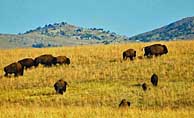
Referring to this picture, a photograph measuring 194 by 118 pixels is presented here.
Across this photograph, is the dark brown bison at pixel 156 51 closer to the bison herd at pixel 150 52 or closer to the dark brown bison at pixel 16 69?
the bison herd at pixel 150 52

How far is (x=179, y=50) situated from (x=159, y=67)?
839 cm

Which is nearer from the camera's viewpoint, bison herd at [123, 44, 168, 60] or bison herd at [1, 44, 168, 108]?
bison herd at [1, 44, 168, 108]

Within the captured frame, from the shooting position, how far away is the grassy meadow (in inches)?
750

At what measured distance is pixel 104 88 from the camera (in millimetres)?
29297

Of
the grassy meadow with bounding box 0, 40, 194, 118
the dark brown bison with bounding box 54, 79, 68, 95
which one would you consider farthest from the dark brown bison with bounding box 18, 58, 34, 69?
the dark brown bison with bounding box 54, 79, 68, 95

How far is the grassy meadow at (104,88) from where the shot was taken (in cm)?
1905

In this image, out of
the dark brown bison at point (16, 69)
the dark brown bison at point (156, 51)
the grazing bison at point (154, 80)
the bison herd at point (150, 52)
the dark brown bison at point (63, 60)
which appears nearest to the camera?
the grazing bison at point (154, 80)

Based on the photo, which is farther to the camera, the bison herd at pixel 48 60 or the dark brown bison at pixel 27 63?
the dark brown bison at pixel 27 63

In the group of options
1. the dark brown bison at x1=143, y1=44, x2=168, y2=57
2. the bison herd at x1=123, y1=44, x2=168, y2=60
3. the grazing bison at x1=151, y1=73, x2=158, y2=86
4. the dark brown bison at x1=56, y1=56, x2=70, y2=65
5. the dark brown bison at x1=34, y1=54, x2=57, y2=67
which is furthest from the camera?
the dark brown bison at x1=143, y1=44, x2=168, y2=57

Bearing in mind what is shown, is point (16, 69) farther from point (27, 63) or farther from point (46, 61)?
point (46, 61)

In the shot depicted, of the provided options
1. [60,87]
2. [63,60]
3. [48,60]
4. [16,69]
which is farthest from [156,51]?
[60,87]

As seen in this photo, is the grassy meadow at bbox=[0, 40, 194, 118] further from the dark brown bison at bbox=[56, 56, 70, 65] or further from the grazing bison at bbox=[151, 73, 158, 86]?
the dark brown bison at bbox=[56, 56, 70, 65]

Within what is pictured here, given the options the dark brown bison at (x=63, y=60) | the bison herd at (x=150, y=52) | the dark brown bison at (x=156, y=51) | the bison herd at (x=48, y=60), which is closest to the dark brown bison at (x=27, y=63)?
the bison herd at (x=48, y=60)

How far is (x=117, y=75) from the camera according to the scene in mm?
33000
